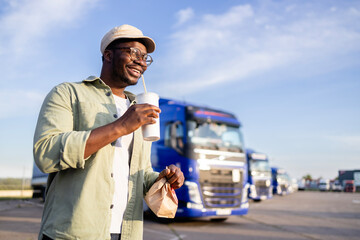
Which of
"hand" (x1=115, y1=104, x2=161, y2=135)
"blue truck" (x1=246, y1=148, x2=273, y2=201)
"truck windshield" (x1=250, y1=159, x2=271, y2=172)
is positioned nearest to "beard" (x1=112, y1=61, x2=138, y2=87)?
"hand" (x1=115, y1=104, x2=161, y2=135)

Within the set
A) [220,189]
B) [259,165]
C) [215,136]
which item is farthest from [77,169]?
[259,165]

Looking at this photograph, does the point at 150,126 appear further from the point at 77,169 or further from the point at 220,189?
the point at 220,189

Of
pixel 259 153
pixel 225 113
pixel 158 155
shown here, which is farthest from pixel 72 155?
pixel 259 153

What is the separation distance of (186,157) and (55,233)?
6984mm

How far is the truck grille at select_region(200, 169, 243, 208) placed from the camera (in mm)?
8438

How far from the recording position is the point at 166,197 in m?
1.95

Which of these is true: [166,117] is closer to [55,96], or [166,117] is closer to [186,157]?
[186,157]

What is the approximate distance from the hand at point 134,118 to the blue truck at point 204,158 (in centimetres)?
689

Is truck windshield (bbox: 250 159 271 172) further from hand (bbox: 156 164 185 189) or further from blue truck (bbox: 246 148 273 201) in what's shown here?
hand (bbox: 156 164 185 189)

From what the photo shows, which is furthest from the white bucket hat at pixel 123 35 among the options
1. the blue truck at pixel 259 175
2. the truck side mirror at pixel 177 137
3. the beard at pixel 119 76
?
the blue truck at pixel 259 175

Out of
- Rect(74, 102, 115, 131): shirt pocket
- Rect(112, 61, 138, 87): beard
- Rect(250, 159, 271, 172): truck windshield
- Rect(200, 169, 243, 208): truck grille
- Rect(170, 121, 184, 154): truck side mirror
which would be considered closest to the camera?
Rect(74, 102, 115, 131): shirt pocket

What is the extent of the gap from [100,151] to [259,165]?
18.1 meters

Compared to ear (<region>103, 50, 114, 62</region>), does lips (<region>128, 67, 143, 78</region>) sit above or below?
below

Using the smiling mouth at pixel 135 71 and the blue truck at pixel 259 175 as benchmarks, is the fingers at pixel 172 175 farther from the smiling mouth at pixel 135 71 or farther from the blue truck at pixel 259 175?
the blue truck at pixel 259 175
